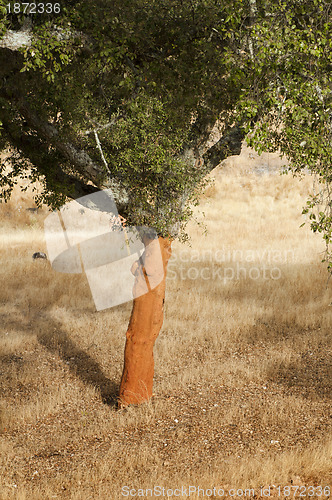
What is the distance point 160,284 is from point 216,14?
17.7 ft

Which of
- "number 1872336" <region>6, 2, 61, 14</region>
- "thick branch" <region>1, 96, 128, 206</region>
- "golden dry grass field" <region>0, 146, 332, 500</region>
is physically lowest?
"golden dry grass field" <region>0, 146, 332, 500</region>

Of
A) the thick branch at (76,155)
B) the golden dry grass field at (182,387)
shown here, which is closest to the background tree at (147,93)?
the thick branch at (76,155)

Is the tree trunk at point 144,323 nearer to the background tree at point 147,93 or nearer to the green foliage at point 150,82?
the background tree at point 147,93

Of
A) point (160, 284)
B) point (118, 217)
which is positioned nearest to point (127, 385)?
point (160, 284)

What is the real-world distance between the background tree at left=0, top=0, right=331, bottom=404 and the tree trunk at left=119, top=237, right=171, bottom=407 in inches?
1.5

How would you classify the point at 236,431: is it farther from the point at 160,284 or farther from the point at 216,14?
the point at 216,14

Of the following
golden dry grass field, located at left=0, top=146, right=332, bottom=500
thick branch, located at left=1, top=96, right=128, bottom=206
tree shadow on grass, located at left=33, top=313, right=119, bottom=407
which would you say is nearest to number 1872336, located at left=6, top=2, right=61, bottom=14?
thick branch, located at left=1, top=96, right=128, bottom=206

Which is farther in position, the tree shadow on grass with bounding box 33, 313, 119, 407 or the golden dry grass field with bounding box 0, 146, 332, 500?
the tree shadow on grass with bounding box 33, 313, 119, 407

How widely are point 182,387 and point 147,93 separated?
7046 mm

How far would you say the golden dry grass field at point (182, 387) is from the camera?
798 centimetres

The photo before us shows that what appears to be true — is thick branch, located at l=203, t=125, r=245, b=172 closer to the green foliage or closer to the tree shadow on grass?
the green foliage

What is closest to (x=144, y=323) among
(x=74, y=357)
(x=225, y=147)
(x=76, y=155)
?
(x=76, y=155)

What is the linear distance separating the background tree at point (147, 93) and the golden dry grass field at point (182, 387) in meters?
1.88

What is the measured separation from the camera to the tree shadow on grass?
40.4ft
